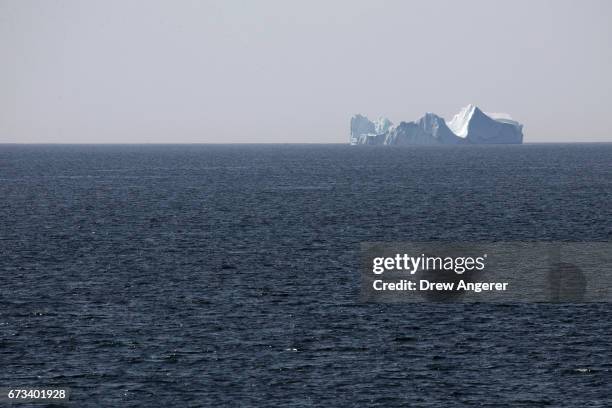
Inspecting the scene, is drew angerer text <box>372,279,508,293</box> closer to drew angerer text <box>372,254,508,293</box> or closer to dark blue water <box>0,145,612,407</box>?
drew angerer text <box>372,254,508,293</box>

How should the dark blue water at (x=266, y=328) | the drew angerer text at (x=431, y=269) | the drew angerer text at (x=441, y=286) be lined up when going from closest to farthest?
the dark blue water at (x=266, y=328) → the drew angerer text at (x=441, y=286) → the drew angerer text at (x=431, y=269)

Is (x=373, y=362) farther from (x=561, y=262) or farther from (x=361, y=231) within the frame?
(x=361, y=231)

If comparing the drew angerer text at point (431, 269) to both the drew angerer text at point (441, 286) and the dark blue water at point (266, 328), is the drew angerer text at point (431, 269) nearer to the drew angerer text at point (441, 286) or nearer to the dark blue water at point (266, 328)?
the drew angerer text at point (441, 286)

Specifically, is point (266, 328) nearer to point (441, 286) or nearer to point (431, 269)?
point (441, 286)

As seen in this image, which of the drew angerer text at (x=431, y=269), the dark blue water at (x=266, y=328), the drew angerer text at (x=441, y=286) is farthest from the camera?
the drew angerer text at (x=431, y=269)

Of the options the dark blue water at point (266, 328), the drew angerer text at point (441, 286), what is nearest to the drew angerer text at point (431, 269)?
the drew angerer text at point (441, 286)

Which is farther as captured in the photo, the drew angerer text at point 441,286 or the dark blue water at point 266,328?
the drew angerer text at point 441,286

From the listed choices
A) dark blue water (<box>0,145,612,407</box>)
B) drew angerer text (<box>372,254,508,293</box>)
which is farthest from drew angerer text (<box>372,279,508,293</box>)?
dark blue water (<box>0,145,612,407</box>)

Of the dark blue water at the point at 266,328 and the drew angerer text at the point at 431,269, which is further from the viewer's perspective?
the drew angerer text at the point at 431,269

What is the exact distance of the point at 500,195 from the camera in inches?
6329

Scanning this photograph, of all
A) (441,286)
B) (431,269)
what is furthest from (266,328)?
(431,269)

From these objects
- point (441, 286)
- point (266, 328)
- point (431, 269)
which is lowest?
point (431, 269)

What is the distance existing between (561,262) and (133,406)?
50.1 m

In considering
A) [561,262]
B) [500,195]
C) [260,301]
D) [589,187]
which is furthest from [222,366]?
[589,187]
